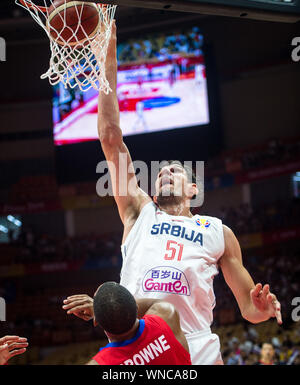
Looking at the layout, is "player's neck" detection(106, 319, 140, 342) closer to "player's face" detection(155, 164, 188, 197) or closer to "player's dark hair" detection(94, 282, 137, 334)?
"player's dark hair" detection(94, 282, 137, 334)

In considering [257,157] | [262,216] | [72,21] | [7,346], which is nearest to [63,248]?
[262,216]

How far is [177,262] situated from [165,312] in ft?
1.63

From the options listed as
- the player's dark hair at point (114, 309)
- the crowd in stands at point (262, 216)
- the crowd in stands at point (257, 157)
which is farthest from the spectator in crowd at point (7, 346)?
the crowd in stands at point (257, 157)

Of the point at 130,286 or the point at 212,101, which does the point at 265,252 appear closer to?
the point at 212,101

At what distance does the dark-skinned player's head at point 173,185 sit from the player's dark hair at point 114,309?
113 centimetres

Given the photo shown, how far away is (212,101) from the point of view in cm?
1487

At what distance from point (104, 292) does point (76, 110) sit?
44.0 feet

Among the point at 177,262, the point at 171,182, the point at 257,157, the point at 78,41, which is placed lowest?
the point at 177,262

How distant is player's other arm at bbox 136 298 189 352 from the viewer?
2426 mm

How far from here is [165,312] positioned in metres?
2.46

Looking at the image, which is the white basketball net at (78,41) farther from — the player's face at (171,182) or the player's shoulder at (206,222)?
the player's shoulder at (206,222)

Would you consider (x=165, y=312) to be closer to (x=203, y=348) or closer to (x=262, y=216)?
(x=203, y=348)

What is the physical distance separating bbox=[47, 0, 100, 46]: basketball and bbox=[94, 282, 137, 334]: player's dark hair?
176cm

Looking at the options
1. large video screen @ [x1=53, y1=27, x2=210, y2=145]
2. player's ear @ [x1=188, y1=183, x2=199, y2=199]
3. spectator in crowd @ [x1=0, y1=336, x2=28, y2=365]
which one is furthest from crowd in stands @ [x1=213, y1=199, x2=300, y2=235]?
spectator in crowd @ [x1=0, y1=336, x2=28, y2=365]
